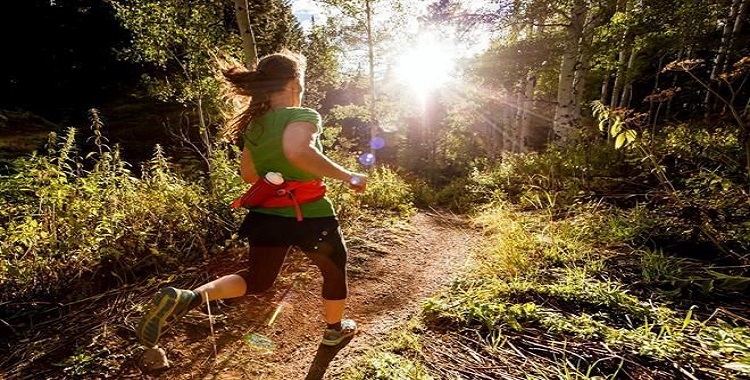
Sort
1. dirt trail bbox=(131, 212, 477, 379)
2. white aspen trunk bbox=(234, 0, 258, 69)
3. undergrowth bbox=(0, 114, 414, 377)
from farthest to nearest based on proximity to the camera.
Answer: white aspen trunk bbox=(234, 0, 258, 69) < undergrowth bbox=(0, 114, 414, 377) < dirt trail bbox=(131, 212, 477, 379)

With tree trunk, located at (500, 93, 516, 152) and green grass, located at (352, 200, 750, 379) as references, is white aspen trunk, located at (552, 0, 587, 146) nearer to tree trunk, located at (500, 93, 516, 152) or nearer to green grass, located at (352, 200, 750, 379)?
green grass, located at (352, 200, 750, 379)

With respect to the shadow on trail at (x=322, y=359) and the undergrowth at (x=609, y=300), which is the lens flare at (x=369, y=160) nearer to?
the undergrowth at (x=609, y=300)

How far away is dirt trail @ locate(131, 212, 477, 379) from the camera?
7.98 feet

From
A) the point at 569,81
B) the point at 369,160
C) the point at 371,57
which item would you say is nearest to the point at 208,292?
the point at 569,81

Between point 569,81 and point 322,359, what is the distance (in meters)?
9.31

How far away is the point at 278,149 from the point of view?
7.40 feet

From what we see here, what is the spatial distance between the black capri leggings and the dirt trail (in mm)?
619

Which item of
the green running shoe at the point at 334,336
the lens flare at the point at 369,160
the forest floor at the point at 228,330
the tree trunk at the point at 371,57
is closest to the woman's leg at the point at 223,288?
the forest floor at the point at 228,330

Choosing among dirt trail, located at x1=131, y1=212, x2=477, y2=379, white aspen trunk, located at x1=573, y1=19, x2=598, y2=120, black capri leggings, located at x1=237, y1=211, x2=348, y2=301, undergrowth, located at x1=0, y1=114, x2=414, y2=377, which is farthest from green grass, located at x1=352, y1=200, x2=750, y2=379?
white aspen trunk, located at x1=573, y1=19, x2=598, y2=120

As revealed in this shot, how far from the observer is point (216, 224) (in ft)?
13.5

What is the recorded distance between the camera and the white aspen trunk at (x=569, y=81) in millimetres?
8500

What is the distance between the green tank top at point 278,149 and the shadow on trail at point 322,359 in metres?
1.07

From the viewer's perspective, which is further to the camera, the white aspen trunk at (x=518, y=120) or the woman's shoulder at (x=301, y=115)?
the white aspen trunk at (x=518, y=120)

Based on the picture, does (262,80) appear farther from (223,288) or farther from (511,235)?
(511,235)
